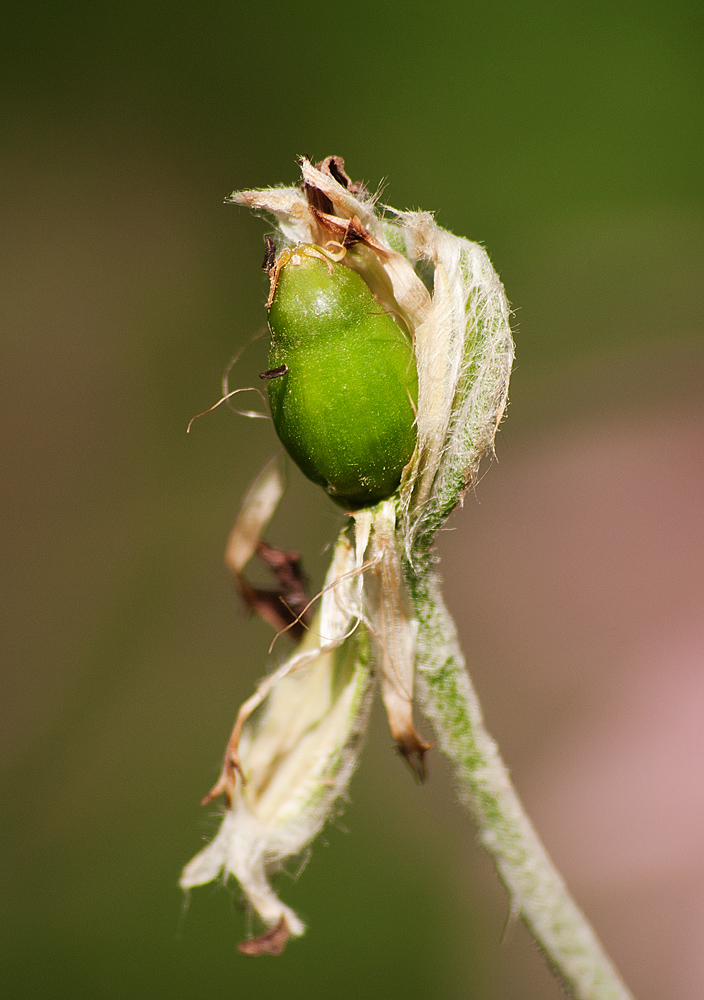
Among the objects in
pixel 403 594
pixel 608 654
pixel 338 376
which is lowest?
pixel 608 654

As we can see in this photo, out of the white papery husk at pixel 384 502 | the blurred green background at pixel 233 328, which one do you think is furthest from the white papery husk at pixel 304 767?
the blurred green background at pixel 233 328

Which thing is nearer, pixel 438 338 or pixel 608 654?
pixel 438 338

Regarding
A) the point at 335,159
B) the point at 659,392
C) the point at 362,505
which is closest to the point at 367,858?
the point at 659,392

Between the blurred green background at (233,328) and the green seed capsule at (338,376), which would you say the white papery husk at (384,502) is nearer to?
the green seed capsule at (338,376)

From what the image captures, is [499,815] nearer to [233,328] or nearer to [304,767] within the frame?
[304,767]

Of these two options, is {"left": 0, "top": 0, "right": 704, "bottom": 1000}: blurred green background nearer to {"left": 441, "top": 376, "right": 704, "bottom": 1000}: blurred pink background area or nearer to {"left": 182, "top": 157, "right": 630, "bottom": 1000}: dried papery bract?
{"left": 441, "top": 376, "right": 704, "bottom": 1000}: blurred pink background area

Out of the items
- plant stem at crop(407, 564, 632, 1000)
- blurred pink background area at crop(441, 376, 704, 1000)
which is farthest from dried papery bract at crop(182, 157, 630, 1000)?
blurred pink background area at crop(441, 376, 704, 1000)

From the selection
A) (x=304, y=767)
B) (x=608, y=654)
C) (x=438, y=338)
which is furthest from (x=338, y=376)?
(x=608, y=654)

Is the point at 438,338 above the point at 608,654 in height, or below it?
above
